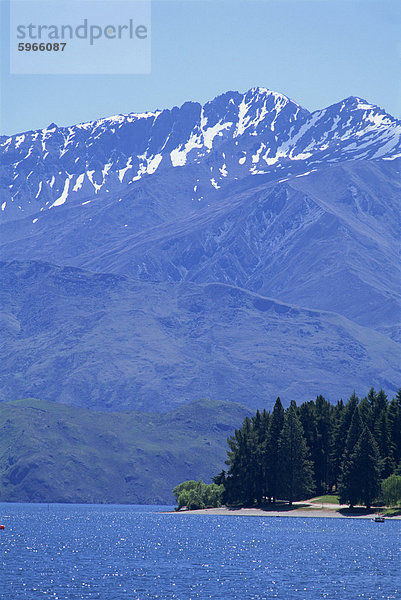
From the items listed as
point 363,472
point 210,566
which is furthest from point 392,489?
point 210,566

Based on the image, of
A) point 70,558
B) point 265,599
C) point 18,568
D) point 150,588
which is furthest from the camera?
point 70,558

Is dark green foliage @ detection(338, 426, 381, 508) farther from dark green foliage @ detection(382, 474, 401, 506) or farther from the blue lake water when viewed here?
the blue lake water

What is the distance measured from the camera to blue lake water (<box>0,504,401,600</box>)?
313ft

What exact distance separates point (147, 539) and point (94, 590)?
7328 cm

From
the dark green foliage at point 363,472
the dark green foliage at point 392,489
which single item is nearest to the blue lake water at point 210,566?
the dark green foliage at point 392,489

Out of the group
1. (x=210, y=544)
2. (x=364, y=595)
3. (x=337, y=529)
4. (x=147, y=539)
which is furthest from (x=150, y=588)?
(x=337, y=529)

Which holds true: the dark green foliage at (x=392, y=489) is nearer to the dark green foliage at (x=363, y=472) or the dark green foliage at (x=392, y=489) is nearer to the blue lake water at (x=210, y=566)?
the dark green foliage at (x=363, y=472)

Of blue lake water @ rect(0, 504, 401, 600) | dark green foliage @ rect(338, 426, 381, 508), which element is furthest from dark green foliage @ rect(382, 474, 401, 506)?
blue lake water @ rect(0, 504, 401, 600)

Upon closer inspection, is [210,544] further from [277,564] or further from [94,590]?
[94,590]

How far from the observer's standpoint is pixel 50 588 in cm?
9638

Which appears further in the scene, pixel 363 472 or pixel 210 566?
pixel 363 472

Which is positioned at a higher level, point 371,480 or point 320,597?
point 371,480

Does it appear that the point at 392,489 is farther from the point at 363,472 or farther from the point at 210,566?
the point at 210,566

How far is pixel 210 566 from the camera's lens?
117250 mm
